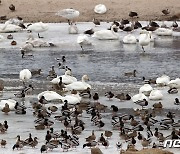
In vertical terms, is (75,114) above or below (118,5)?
below

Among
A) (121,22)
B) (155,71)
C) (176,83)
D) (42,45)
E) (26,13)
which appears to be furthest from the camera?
(26,13)

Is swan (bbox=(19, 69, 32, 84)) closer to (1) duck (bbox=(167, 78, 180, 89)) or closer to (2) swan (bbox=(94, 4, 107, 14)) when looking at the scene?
(1) duck (bbox=(167, 78, 180, 89))

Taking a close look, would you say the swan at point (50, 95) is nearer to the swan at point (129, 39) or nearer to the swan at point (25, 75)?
the swan at point (25, 75)

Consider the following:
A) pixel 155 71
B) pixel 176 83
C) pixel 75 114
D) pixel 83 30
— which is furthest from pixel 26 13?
pixel 75 114

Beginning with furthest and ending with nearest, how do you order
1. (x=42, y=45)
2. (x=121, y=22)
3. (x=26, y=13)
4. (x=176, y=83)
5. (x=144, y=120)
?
(x=26, y=13) < (x=121, y=22) < (x=42, y=45) < (x=176, y=83) < (x=144, y=120)

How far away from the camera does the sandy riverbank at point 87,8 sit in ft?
96.3

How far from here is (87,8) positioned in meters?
30.5

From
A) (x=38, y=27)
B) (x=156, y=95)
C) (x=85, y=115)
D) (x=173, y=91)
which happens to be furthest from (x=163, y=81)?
(x=38, y=27)

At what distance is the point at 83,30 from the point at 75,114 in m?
11.8

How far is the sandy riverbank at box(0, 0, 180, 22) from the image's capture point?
96.3 ft

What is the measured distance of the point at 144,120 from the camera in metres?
15.5

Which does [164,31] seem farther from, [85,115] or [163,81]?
[85,115]

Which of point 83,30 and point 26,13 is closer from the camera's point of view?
point 83,30

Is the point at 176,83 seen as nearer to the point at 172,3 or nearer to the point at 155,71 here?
the point at 155,71
